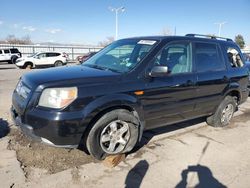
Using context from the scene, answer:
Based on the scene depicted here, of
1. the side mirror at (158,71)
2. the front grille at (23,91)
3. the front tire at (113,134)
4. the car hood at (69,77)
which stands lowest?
the front tire at (113,134)

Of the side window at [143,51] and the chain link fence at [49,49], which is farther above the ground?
the side window at [143,51]

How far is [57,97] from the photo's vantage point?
11.3 feet

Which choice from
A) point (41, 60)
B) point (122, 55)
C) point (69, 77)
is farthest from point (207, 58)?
point (41, 60)

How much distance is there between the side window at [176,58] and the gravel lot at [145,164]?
4.45 ft

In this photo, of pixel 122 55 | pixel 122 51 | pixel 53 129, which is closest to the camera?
pixel 53 129

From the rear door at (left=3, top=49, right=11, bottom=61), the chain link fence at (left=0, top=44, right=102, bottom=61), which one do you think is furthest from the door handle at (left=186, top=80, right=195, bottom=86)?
the chain link fence at (left=0, top=44, right=102, bottom=61)

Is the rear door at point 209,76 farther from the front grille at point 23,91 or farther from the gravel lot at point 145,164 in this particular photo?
the front grille at point 23,91

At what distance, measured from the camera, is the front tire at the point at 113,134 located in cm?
373

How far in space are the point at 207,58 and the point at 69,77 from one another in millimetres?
2855

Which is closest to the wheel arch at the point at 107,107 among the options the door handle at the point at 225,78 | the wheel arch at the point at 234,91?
the door handle at the point at 225,78

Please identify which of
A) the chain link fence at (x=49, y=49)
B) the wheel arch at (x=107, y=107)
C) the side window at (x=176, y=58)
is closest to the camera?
the wheel arch at (x=107, y=107)

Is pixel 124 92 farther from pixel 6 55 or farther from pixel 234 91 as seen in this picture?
pixel 6 55

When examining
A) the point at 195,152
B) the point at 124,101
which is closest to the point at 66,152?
the point at 124,101

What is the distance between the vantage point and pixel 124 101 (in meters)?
3.84
